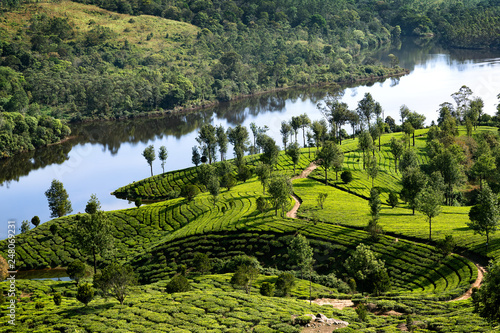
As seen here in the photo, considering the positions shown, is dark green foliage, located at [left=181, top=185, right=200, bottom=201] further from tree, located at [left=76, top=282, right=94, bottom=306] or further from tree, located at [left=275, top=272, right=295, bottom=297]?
tree, located at [left=76, top=282, right=94, bottom=306]

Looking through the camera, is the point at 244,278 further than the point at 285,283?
Yes

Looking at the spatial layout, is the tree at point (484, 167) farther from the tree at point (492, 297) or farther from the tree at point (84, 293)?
the tree at point (84, 293)

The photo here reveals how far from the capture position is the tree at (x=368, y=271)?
6812 cm

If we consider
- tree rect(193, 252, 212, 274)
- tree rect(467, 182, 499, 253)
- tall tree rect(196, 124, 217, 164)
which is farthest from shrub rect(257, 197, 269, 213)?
tall tree rect(196, 124, 217, 164)

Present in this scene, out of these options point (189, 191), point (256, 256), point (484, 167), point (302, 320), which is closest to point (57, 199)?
point (189, 191)

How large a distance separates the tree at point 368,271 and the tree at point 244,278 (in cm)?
1483

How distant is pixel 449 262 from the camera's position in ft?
239

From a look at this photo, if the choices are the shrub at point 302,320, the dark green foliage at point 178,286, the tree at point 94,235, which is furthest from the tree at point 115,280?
the shrub at point 302,320

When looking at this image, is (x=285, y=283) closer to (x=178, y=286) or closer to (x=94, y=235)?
(x=178, y=286)

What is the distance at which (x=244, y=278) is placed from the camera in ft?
225

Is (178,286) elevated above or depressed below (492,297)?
below

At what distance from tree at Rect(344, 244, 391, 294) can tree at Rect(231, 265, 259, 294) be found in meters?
14.8

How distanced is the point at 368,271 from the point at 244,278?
18488 mm

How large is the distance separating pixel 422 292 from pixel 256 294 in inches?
903
